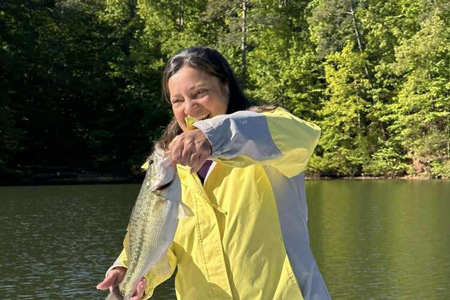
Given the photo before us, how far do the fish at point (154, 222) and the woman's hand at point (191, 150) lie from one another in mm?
23

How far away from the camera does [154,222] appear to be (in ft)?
5.52

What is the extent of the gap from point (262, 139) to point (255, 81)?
33642 millimetres

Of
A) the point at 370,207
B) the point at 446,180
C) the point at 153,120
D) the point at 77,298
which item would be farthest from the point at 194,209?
the point at 153,120

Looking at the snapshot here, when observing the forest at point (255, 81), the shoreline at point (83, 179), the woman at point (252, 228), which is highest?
the woman at point (252, 228)

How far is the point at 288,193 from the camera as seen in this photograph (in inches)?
72.4

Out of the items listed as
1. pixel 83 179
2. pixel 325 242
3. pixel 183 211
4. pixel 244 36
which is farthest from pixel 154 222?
pixel 244 36

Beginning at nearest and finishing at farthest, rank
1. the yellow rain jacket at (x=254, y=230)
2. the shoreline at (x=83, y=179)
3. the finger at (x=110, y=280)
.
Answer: the yellow rain jacket at (x=254, y=230), the finger at (x=110, y=280), the shoreline at (x=83, y=179)

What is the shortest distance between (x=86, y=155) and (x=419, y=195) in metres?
17.0

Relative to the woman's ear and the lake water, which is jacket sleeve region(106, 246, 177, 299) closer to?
the woman's ear

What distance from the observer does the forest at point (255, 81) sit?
104ft

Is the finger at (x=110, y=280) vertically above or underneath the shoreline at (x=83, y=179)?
above

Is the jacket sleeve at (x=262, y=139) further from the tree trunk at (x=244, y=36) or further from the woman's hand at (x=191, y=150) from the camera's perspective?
the tree trunk at (x=244, y=36)

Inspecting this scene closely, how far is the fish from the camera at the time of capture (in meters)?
1.57

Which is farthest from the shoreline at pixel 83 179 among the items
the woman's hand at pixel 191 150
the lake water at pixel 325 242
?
the woman's hand at pixel 191 150
